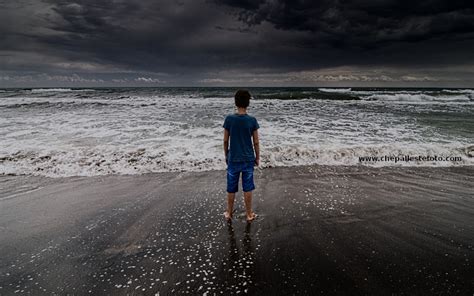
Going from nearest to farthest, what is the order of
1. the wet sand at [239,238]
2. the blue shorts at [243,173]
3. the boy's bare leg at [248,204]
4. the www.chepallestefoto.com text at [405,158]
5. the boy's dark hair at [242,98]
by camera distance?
1. the wet sand at [239,238]
2. the boy's dark hair at [242,98]
3. the blue shorts at [243,173]
4. the boy's bare leg at [248,204]
5. the www.chepallestefoto.com text at [405,158]

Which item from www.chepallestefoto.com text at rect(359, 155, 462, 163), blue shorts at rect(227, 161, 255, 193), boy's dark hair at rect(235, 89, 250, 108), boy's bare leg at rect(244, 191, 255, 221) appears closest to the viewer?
boy's dark hair at rect(235, 89, 250, 108)

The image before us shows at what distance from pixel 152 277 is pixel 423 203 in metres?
4.62

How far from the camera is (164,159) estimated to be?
7.61 m

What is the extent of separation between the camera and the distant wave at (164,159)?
7023 millimetres

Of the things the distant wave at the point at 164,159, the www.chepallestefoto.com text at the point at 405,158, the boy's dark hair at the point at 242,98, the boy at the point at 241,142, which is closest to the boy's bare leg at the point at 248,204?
the boy at the point at 241,142

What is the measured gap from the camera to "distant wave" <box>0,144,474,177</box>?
702 centimetres

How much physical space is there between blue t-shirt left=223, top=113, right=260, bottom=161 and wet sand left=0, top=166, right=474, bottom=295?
1.04 m

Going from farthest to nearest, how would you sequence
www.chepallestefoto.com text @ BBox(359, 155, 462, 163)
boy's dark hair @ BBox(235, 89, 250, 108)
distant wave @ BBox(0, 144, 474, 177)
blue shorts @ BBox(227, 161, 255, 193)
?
www.chepallestefoto.com text @ BBox(359, 155, 462, 163) < distant wave @ BBox(0, 144, 474, 177) < blue shorts @ BBox(227, 161, 255, 193) < boy's dark hair @ BBox(235, 89, 250, 108)

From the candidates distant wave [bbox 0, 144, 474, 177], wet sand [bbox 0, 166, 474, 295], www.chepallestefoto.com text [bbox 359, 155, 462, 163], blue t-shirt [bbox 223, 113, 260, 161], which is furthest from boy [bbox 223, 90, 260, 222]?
www.chepallestefoto.com text [bbox 359, 155, 462, 163]

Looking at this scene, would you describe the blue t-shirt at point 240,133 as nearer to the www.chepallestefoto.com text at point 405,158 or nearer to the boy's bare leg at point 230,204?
the boy's bare leg at point 230,204

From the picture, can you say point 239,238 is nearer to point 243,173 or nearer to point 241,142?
point 243,173

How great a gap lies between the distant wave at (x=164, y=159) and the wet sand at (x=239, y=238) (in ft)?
3.21

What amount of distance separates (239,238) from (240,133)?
1.45 meters

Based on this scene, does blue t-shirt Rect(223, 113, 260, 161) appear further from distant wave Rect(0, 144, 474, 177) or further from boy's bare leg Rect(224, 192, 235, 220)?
distant wave Rect(0, 144, 474, 177)
